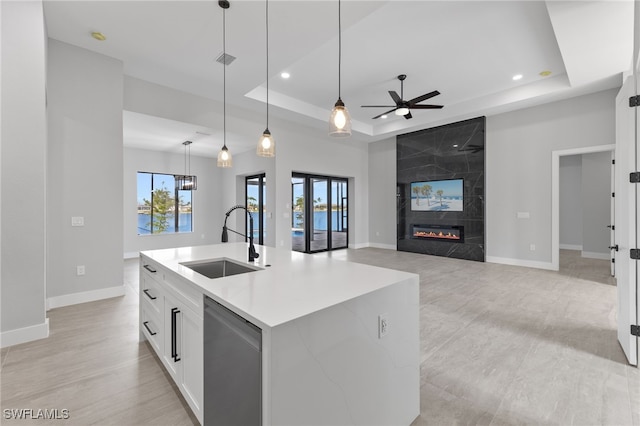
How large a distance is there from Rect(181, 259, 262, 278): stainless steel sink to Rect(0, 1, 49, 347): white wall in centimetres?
180

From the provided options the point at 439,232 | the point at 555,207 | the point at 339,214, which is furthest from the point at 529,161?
the point at 339,214

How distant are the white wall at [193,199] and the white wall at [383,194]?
15.1 feet

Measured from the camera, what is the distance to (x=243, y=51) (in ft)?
11.9

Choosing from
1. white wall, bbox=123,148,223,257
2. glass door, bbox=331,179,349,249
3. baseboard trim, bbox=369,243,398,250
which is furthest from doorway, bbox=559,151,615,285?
white wall, bbox=123,148,223,257

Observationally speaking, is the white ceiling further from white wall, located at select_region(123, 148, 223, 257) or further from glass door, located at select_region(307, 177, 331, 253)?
glass door, located at select_region(307, 177, 331, 253)

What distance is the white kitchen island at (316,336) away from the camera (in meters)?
1.03

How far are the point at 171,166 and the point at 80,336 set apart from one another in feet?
19.3

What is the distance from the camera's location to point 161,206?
7758 millimetres

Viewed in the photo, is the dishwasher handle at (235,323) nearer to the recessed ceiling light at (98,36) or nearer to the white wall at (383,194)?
the recessed ceiling light at (98,36)

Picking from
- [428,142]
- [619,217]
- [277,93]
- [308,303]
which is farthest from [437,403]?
[428,142]

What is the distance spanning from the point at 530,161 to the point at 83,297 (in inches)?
309

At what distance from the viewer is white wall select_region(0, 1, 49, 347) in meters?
2.51

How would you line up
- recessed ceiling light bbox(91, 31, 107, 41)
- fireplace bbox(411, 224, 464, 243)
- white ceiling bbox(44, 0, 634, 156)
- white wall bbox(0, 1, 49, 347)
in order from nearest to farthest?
white wall bbox(0, 1, 49, 347) < white ceiling bbox(44, 0, 634, 156) < recessed ceiling light bbox(91, 31, 107, 41) < fireplace bbox(411, 224, 464, 243)

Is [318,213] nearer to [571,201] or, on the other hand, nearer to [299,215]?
[299,215]
